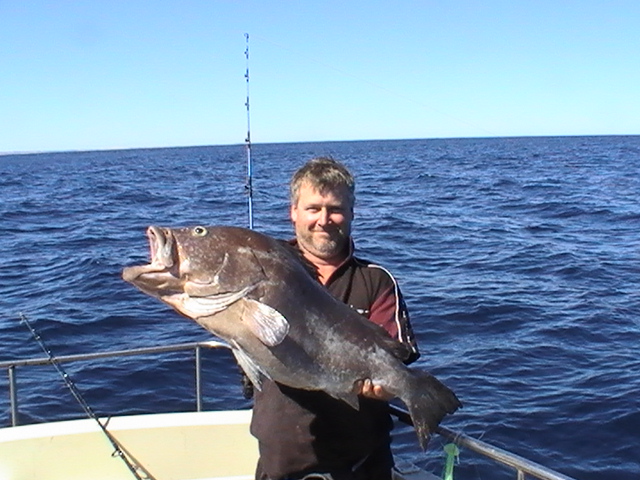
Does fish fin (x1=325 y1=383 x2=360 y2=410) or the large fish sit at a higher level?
the large fish

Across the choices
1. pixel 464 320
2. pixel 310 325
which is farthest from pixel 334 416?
pixel 464 320

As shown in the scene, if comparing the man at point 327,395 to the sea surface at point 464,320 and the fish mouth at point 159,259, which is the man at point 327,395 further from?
the sea surface at point 464,320

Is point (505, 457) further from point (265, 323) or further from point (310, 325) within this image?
point (265, 323)

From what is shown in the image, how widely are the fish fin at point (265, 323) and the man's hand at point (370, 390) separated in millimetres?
477

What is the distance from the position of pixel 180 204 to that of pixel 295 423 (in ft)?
92.8

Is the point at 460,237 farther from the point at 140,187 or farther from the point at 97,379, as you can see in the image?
the point at 140,187

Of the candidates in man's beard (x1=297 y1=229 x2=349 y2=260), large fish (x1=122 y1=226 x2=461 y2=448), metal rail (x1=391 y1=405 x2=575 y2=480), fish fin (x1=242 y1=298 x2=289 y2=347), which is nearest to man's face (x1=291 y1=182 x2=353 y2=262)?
man's beard (x1=297 y1=229 x2=349 y2=260)

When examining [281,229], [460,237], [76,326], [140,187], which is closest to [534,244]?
[460,237]

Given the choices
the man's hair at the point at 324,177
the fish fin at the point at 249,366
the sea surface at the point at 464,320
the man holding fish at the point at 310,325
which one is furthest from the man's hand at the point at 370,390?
the sea surface at the point at 464,320

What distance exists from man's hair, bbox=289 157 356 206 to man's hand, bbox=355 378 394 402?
96cm

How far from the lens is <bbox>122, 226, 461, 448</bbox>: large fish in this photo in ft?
10.5

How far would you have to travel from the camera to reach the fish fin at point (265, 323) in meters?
3.16

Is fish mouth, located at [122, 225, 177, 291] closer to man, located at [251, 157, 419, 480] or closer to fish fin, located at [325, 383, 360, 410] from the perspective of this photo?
man, located at [251, 157, 419, 480]

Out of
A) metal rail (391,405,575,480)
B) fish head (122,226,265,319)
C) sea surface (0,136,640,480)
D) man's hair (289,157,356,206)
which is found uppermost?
man's hair (289,157,356,206)
